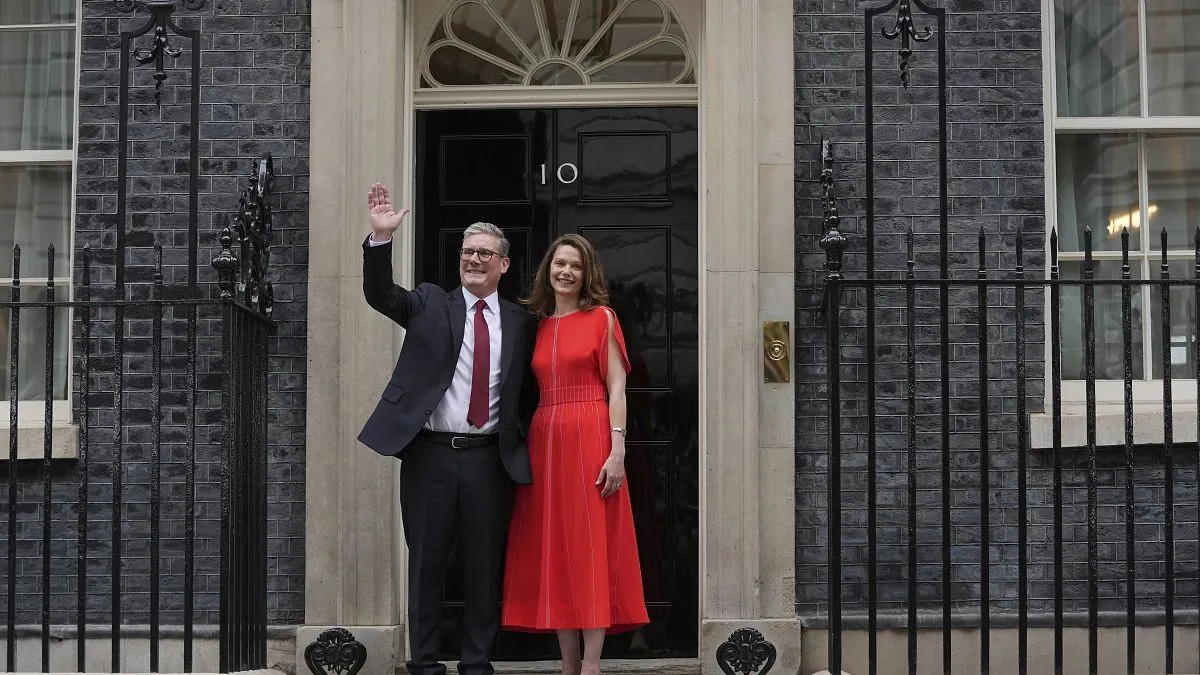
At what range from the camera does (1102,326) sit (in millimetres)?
7051

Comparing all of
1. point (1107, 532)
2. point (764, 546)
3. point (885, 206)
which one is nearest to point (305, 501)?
point (764, 546)

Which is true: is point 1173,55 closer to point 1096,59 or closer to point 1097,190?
point 1096,59

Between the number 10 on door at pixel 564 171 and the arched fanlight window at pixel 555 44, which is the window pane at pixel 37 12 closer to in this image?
the arched fanlight window at pixel 555 44

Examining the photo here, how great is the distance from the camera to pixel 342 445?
6.64m

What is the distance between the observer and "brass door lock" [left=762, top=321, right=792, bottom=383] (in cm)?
666

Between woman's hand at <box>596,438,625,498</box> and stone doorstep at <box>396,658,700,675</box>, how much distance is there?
4.26 feet

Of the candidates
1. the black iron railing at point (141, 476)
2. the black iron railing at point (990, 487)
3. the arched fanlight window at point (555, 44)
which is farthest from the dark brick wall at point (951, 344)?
the black iron railing at point (141, 476)

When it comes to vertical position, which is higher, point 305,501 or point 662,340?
point 662,340

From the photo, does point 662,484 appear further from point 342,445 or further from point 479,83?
point 479,83

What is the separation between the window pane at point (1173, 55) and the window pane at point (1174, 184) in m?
0.17

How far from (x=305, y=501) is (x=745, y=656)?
2080 mm

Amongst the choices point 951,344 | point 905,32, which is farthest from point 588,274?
point 951,344

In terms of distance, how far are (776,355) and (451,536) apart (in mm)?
1760

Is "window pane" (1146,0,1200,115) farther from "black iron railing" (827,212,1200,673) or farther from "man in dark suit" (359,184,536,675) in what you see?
"man in dark suit" (359,184,536,675)
